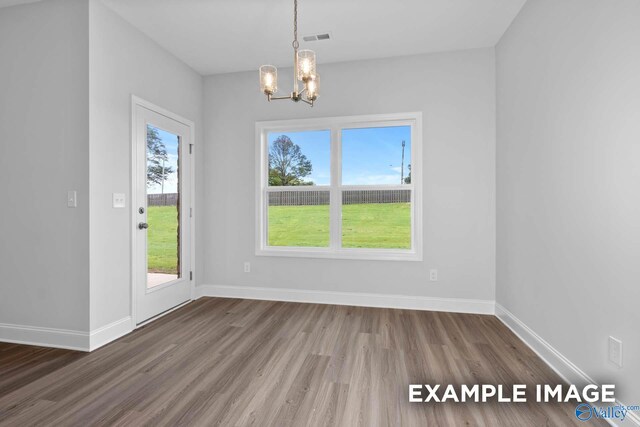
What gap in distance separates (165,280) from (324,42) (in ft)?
10.2

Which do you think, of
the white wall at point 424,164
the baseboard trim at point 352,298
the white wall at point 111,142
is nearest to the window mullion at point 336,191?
the white wall at point 424,164

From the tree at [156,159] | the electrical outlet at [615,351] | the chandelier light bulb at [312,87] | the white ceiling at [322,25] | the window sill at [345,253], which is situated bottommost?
the electrical outlet at [615,351]

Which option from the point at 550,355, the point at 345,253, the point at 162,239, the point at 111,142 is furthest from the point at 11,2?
the point at 550,355

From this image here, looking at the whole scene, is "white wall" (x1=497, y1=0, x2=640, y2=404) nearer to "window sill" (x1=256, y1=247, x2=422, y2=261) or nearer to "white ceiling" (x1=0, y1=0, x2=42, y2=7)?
"window sill" (x1=256, y1=247, x2=422, y2=261)

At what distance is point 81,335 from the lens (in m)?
2.53

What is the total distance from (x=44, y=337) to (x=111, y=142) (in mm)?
1746

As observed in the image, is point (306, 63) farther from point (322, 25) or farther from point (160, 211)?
point (160, 211)

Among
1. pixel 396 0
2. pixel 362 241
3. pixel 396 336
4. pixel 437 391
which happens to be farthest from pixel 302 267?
pixel 396 0

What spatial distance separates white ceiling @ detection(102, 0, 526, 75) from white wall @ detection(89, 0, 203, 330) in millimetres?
217

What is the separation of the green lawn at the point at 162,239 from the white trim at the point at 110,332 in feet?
1.82

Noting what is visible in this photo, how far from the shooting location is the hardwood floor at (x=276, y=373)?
1.72 meters

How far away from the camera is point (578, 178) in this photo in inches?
76.6

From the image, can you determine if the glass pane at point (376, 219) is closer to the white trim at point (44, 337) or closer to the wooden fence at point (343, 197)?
the wooden fence at point (343, 197)

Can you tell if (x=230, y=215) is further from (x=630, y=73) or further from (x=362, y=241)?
(x=630, y=73)
